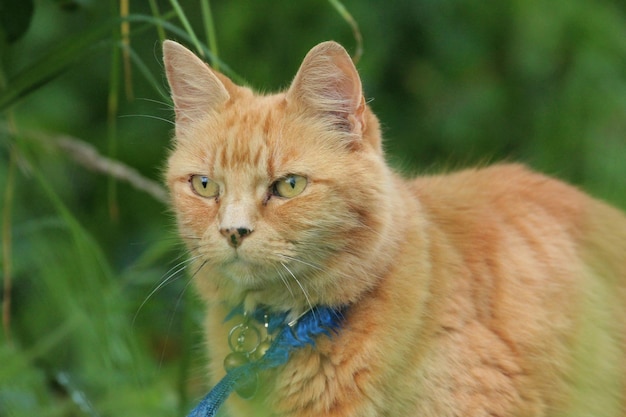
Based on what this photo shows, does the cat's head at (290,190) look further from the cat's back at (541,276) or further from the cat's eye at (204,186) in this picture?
the cat's back at (541,276)

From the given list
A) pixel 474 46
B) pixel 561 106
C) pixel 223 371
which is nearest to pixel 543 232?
pixel 223 371

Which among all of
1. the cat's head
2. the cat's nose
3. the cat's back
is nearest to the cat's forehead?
the cat's head

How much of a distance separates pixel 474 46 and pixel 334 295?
7.73 feet

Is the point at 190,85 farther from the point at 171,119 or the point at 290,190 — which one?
the point at 171,119

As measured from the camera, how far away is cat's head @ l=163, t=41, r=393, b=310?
7.16 feet

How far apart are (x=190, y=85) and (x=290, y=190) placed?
0.46 metres

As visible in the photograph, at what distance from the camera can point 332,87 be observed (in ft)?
7.64

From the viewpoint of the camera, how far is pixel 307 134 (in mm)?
2342

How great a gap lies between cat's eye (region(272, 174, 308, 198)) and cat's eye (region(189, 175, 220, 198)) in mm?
166

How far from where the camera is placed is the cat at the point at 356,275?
223 cm

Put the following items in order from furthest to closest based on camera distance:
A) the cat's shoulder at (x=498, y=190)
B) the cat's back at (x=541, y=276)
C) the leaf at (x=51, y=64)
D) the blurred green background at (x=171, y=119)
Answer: the blurred green background at (x=171, y=119)
the cat's shoulder at (x=498, y=190)
the leaf at (x=51, y=64)
the cat's back at (x=541, y=276)

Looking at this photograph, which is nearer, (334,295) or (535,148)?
(334,295)

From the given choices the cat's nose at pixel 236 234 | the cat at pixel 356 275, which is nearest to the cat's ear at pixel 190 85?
the cat at pixel 356 275

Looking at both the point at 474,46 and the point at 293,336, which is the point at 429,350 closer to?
the point at 293,336
